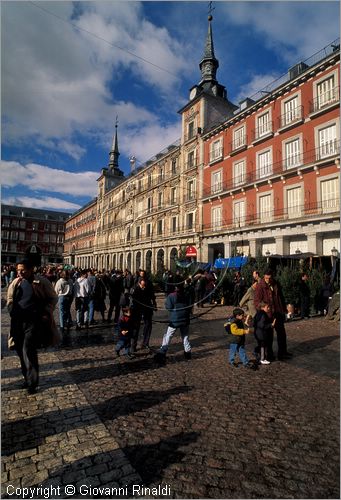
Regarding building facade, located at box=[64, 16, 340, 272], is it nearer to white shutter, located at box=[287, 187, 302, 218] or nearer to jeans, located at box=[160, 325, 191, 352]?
white shutter, located at box=[287, 187, 302, 218]

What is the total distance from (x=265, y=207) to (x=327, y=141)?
6041 millimetres

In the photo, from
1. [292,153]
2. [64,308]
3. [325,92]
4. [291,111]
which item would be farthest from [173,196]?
[64,308]

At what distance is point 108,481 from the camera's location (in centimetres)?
241

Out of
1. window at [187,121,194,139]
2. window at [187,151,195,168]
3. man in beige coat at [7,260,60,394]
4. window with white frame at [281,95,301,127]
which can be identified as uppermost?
window at [187,121,194,139]

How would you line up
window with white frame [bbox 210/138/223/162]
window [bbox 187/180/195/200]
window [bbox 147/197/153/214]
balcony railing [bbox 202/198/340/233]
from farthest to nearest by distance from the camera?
1. window [bbox 187/180/195/200]
2. window with white frame [bbox 210/138/223/162]
3. window [bbox 147/197/153/214]
4. balcony railing [bbox 202/198/340/233]

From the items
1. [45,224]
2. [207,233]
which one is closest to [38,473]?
[207,233]

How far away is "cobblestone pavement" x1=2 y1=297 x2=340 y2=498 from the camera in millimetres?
2424

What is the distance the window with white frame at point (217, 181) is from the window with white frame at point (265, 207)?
457 cm

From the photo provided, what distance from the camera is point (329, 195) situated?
1792cm

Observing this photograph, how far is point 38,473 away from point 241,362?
4334 millimetres

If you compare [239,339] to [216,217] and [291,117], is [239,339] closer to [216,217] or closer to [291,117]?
[291,117]

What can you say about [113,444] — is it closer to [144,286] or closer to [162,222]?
[144,286]

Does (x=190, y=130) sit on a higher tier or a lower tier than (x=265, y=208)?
higher

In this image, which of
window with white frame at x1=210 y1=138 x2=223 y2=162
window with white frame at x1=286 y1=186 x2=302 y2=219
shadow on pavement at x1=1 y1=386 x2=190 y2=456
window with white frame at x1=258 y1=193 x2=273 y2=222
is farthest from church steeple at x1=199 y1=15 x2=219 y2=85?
shadow on pavement at x1=1 y1=386 x2=190 y2=456
